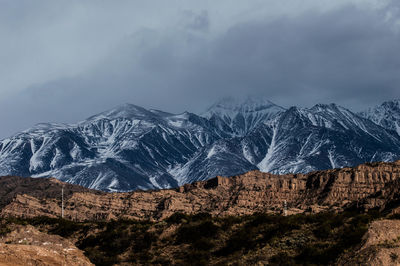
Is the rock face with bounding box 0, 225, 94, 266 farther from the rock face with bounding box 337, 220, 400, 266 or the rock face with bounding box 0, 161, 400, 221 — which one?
the rock face with bounding box 0, 161, 400, 221

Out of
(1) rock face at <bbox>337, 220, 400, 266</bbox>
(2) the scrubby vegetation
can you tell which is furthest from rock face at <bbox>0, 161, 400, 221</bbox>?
(1) rock face at <bbox>337, 220, 400, 266</bbox>

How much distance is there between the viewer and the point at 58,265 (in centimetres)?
3691

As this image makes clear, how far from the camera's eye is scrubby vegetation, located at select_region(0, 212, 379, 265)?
39219 mm

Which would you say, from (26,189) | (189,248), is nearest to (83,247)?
(189,248)

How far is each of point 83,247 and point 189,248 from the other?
11.9 m

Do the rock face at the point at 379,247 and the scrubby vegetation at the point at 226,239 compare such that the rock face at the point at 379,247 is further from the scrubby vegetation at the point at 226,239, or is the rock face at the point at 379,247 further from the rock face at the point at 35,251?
the rock face at the point at 35,251

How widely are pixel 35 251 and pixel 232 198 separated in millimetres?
121849

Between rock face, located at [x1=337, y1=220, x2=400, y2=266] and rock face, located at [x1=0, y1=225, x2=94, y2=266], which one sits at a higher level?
rock face, located at [x1=337, y1=220, x2=400, y2=266]

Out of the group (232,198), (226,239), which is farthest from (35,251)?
(232,198)

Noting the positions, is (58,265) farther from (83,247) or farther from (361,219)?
(361,219)

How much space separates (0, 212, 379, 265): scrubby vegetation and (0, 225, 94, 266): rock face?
2811mm

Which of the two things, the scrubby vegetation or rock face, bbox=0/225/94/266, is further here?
the scrubby vegetation

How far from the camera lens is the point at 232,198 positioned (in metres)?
157

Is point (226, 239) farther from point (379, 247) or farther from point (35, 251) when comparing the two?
point (379, 247)
